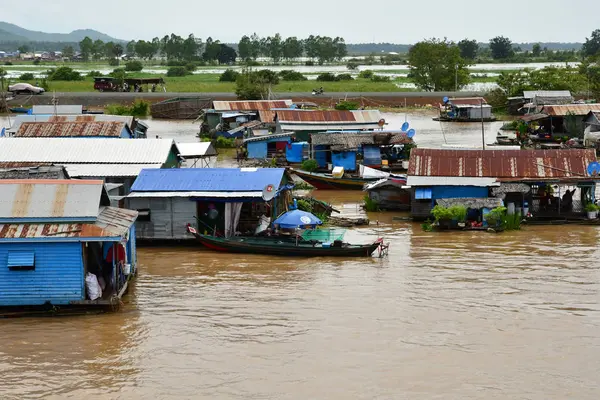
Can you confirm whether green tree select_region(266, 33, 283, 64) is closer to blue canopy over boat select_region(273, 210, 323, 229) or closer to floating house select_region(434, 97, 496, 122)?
floating house select_region(434, 97, 496, 122)

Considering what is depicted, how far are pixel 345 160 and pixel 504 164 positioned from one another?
7.90 meters

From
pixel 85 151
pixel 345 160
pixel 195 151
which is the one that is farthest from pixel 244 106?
pixel 85 151

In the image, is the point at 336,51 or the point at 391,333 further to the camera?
the point at 336,51

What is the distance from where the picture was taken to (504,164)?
945 inches

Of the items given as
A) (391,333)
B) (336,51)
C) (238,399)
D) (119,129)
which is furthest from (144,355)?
(336,51)

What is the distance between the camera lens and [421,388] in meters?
12.9

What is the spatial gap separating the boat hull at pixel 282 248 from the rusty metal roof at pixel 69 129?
8839 mm

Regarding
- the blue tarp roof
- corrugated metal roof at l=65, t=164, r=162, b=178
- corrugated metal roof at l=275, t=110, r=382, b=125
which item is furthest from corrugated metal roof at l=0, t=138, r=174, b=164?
corrugated metal roof at l=275, t=110, r=382, b=125

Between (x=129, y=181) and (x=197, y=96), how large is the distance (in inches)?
1420

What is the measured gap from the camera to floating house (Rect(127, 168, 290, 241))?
20.5 metres

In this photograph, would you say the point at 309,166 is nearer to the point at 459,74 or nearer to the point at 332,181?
the point at 332,181

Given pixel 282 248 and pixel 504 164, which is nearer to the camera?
pixel 282 248

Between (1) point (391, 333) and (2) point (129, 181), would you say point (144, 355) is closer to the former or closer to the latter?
(1) point (391, 333)

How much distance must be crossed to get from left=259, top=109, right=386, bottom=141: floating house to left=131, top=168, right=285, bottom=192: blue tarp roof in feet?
47.7
